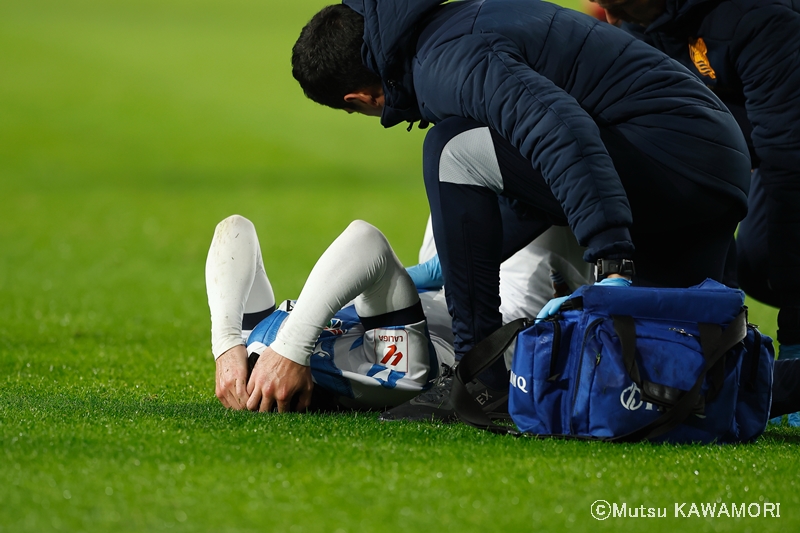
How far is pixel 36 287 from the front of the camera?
677cm

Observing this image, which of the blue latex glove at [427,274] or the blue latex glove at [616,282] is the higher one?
the blue latex glove at [616,282]

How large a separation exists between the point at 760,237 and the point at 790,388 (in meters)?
1.10

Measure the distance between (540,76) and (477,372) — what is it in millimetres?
826

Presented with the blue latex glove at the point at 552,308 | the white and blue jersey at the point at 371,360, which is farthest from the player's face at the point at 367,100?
the blue latex glove at the point at 552,308

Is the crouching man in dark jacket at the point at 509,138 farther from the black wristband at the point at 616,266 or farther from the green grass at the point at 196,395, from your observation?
the green grass at the point at 196,395

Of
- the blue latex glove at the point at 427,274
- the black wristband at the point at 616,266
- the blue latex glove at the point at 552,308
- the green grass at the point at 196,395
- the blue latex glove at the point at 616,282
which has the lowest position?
the green grass at the point at 196,395

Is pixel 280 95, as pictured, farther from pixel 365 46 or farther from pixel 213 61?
pixel 365 46

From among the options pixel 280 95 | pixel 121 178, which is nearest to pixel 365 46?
pixel 121 178

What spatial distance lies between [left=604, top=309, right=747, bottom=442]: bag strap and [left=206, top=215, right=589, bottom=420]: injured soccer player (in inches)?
17.7

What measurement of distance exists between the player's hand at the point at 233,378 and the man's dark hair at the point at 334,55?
893 millimetres

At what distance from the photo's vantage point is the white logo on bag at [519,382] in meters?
2.62

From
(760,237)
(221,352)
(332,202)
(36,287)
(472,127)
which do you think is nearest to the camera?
(472,127)

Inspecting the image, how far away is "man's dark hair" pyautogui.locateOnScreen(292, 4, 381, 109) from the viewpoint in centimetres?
310

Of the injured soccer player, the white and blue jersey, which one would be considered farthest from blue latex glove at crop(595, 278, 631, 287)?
the white and blue jersey
